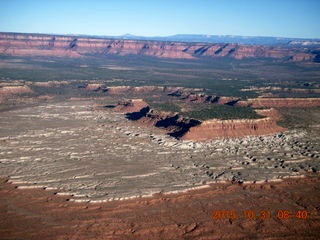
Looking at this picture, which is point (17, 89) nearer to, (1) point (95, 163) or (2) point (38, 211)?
(1) point (95, 163)

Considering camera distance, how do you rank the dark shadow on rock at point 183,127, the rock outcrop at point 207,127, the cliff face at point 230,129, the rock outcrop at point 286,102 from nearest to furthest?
the cliff face at point 230,129 → the rock outcrop at point 207,127 → the dark shadow on rock at point 183,127 → the rock outcrop at point 286,102

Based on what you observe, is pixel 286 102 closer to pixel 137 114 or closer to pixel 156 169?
pixel 137 114

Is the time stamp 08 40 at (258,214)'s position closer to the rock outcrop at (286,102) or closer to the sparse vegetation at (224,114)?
the sparse vegetation at (224,114)

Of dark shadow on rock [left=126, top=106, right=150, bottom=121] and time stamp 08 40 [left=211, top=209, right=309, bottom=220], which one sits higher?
dark shadow on rock [left=126, top=106, right=150, bottom=121]

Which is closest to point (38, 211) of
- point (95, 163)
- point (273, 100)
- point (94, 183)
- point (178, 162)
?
point (94, 183)

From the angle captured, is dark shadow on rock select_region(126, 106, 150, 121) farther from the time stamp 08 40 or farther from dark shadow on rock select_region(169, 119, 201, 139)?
the time stamp 08 40

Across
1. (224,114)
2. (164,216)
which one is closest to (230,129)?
(224,114)

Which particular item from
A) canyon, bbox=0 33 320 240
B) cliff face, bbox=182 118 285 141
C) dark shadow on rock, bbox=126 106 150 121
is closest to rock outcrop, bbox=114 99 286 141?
cliff face, bbox=182 118 285 141

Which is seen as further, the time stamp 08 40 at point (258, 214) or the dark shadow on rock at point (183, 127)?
the dark shadow on rock at point (183, 127)

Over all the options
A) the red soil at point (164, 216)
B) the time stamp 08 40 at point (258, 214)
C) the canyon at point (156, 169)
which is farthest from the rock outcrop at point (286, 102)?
the time stamp 08 40 at point (258, 214)
